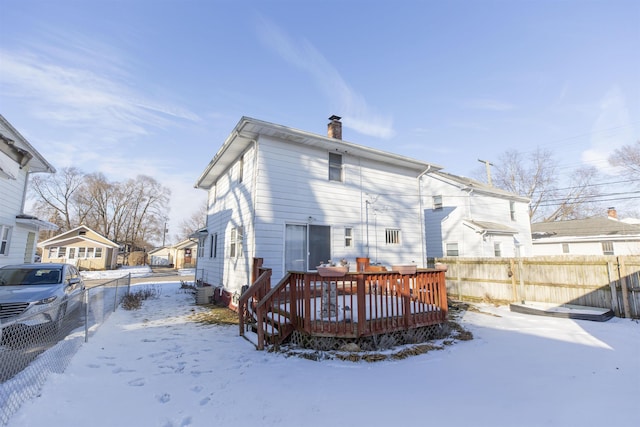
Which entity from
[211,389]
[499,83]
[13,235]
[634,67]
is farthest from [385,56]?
[13,235]

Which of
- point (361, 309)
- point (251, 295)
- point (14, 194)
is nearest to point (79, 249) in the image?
point (14, 194)

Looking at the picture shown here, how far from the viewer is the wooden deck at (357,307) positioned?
4.95 metres

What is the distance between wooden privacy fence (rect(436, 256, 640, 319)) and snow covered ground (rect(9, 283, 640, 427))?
8.79ft

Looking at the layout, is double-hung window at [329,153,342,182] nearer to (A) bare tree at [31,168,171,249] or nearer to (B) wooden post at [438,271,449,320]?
(B) wooden post at [438,271,449,320]

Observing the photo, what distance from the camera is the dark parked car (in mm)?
4695

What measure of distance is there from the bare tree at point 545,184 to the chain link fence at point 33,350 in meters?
34.0

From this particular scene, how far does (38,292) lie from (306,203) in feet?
21.3

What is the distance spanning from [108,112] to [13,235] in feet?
19.2

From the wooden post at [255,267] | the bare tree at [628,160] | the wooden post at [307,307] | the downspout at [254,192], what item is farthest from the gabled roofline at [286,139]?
the bare tree at [628,160]

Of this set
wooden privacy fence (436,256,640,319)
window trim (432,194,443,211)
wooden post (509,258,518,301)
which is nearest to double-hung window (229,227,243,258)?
wooden privacy fence (436,256,640,319)

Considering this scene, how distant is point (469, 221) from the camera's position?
15.7 meters

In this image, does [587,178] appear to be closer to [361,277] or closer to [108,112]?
[361,277]

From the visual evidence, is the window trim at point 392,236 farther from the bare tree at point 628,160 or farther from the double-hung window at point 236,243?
the bare tree at point 628,160

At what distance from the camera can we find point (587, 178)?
89.6ft
